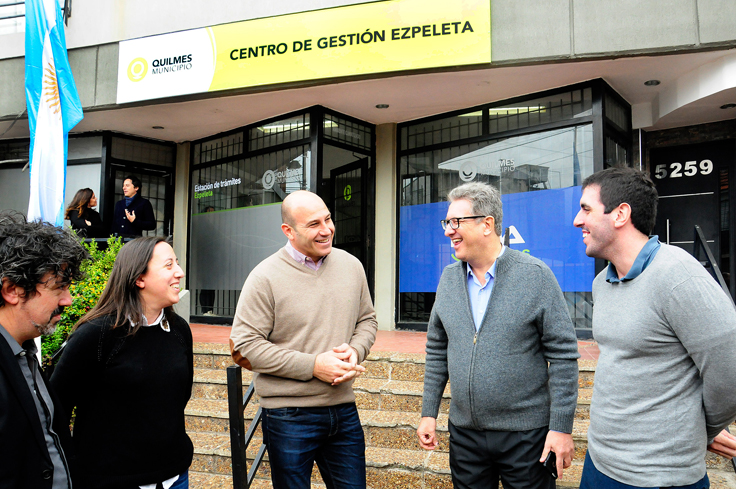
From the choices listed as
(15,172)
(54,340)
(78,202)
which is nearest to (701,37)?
(54,340)

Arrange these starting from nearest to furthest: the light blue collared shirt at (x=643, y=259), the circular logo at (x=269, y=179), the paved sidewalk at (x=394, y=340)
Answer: the light blue collared shirt at (x=643, y=259) < the paved sidewalk at (x=394, y=340) < the circular logo at (x=269, y=179)

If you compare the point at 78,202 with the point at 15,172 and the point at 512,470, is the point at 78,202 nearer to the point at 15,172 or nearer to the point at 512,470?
the point at 15,172

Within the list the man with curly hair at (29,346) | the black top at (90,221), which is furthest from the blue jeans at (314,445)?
the black top at (90,221)

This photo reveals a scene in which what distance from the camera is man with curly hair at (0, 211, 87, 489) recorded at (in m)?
1.41

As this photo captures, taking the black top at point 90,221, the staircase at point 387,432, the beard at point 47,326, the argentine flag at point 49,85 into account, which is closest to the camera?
the beard at point 47,326

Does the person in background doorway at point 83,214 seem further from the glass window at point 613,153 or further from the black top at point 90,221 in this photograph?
the glass window at point 613,153

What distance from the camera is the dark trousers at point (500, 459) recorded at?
2189 millimetres

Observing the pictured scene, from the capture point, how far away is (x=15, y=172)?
9.56 metres

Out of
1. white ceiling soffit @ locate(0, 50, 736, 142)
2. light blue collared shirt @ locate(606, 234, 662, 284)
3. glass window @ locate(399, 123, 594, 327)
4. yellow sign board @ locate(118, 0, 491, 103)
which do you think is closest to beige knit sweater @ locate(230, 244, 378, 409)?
light blue collared shirt @ locate(606, 234, 662, 284)

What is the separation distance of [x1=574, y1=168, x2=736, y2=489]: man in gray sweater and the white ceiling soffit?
4.47 metres

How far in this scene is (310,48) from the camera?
648cm

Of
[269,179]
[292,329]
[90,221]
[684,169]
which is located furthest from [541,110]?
[90,221]

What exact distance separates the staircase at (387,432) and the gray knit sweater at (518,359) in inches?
69.2

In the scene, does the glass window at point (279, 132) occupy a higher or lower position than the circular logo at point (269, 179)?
higher
